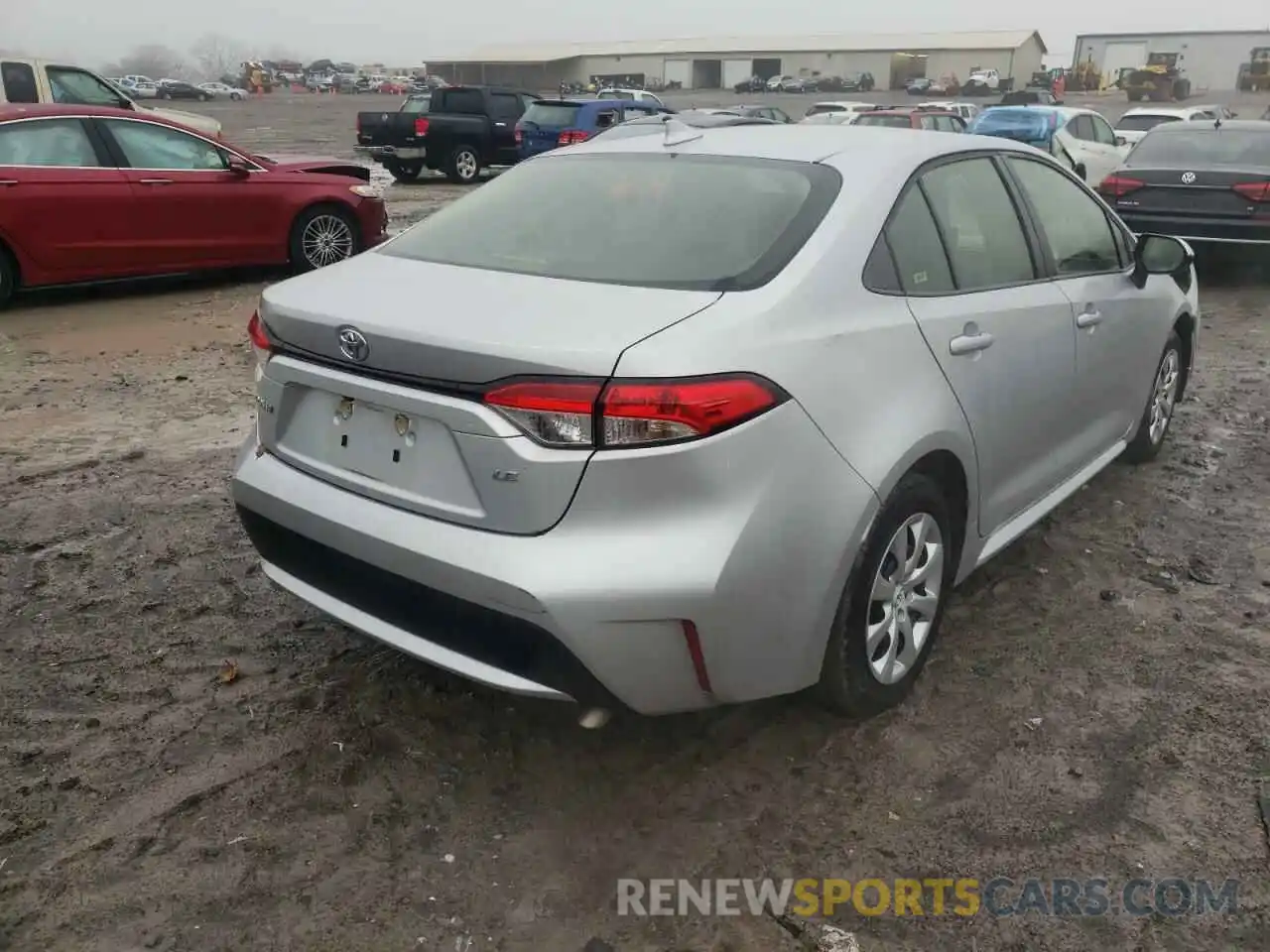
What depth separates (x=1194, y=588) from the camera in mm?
3941

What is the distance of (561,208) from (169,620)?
193 cm

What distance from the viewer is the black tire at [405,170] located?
18109mm

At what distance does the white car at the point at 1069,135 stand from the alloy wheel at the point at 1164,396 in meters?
10.5

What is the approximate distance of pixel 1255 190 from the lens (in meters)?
8.85

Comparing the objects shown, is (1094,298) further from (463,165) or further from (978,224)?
(463,165)

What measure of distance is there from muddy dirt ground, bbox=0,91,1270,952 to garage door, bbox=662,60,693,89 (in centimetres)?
8227

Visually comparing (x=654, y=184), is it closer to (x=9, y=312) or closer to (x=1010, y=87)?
(x=9, y=312)

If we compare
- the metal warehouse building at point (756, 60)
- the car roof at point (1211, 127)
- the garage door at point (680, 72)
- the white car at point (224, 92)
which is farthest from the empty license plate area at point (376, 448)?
the garage door at point (680, 72)

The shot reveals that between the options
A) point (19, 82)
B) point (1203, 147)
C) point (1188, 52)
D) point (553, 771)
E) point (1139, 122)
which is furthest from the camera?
point (1188, 52)

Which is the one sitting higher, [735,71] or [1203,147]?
[1203,147]

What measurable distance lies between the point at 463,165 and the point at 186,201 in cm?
1025

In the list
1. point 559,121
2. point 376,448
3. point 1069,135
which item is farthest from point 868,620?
point 559,121

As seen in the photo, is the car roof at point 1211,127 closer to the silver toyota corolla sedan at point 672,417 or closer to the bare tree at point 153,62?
the silver toyota corolla sedan at point 672,417

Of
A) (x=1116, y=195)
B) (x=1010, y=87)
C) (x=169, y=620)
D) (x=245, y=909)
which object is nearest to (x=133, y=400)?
(x=169, y=620)
